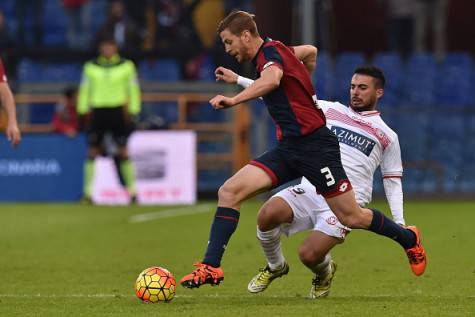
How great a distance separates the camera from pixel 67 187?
1955cm

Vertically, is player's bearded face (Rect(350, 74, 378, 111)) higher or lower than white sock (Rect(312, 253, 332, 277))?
higher

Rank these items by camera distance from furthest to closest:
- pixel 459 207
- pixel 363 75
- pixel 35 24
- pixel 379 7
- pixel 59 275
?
pixel 379 7
pixel 35 24
pixel 459 207
pixel 59 275
pixel 363 75

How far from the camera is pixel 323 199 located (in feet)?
27.6

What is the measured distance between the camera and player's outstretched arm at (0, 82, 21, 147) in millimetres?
9781

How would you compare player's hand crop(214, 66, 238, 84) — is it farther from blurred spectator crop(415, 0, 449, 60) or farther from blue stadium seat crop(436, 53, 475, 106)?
blurred spectator crop(415, 0, 449, 60)

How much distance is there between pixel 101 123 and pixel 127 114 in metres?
0.43

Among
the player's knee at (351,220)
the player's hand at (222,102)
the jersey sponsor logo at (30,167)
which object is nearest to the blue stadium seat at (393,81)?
the jersey sponsor logo at (30,167)

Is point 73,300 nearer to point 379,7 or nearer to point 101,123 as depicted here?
point 101,123

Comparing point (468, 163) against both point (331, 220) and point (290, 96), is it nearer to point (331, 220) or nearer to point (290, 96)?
point (331, 220)

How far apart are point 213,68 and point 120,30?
175cm

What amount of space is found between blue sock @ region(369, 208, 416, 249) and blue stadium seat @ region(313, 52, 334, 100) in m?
12.2

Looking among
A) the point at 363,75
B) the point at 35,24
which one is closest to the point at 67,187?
the point at 35,24

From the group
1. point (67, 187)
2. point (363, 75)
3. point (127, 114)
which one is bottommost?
point (67, 187)

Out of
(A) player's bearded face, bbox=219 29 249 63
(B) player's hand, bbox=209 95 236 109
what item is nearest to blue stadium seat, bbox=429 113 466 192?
(A) player's bearded face, bbox=219 29 249 63
